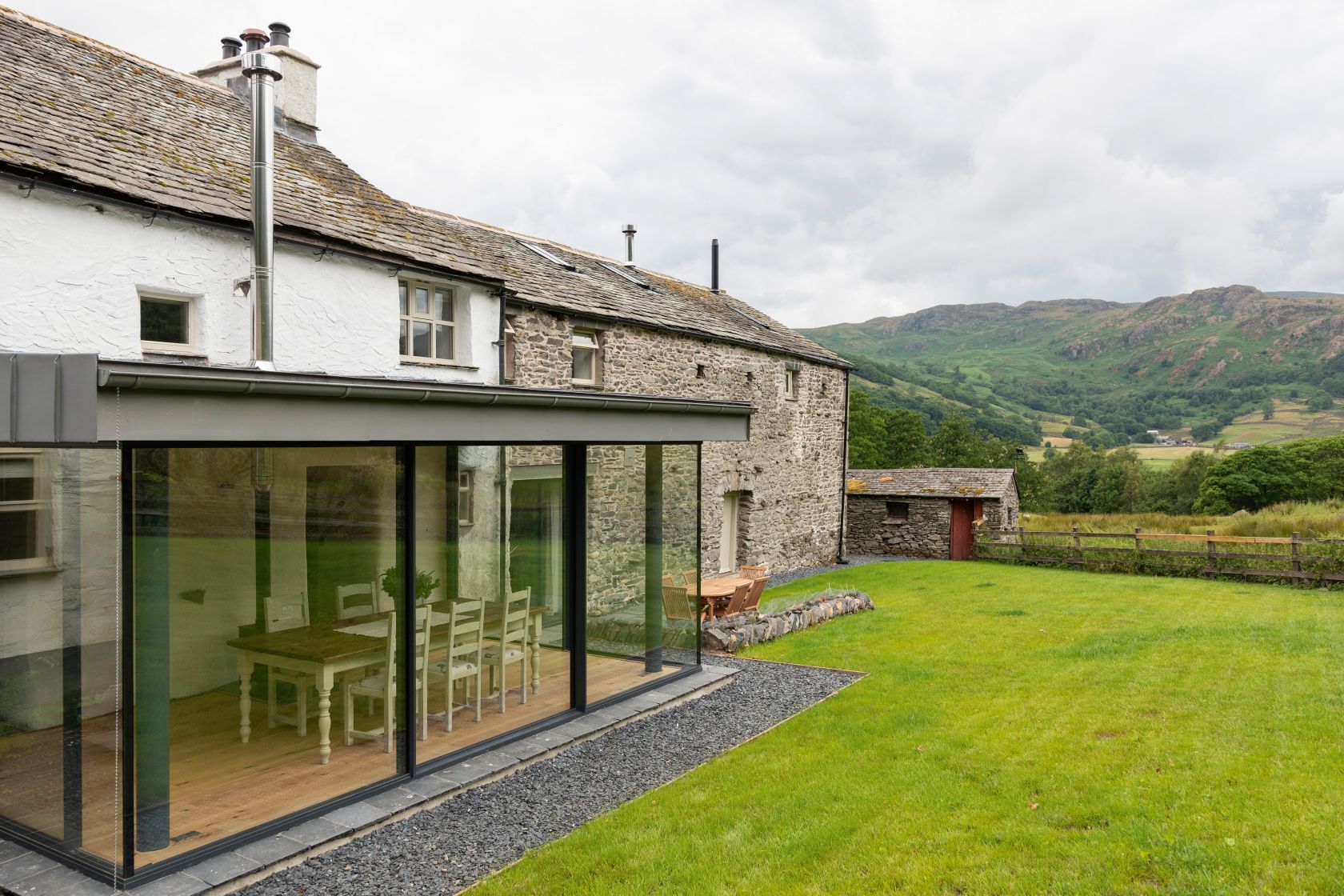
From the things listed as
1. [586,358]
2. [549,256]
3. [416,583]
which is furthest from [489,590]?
[549,256]

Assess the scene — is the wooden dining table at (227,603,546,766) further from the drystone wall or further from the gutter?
the drystone wall

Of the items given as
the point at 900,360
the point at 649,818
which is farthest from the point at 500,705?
the point at 900,360

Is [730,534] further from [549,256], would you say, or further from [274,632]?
[274,632]

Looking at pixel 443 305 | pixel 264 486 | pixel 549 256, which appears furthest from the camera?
pixel 549 256

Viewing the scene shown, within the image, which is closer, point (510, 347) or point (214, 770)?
point (214, 770)

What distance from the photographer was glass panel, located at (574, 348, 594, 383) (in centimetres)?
1430

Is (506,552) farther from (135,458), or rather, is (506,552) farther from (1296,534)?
(1296,534)

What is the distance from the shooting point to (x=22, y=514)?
489 cm

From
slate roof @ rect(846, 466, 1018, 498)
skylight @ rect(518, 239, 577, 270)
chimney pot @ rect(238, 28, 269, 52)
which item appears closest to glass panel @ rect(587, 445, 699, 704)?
chimney pot @ rect(238, 28, 269, 52)

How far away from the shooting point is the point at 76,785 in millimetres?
4637

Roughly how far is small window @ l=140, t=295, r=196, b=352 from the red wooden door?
20.4 metres

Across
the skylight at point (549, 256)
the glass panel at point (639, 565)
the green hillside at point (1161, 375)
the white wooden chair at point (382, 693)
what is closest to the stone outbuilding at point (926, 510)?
the skylight at point (549, 256)

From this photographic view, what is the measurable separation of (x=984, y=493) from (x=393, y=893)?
2151cm

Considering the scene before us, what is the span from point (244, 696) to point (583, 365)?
9250 mm
